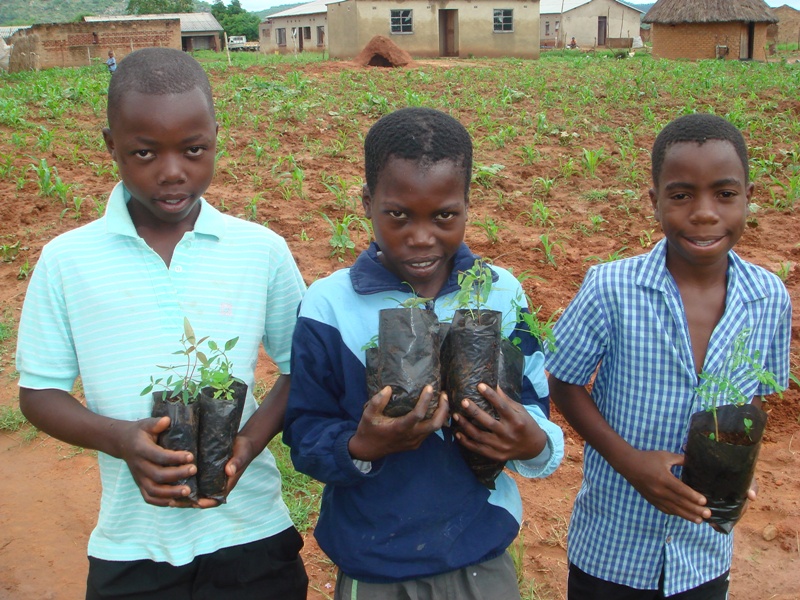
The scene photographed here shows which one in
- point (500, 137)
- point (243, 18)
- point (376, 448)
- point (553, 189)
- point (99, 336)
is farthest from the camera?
point (243, 18)

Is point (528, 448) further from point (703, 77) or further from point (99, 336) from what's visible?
point (703, 77)

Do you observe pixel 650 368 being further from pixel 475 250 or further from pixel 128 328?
pixel 475 250

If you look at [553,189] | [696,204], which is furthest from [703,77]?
[696,204]

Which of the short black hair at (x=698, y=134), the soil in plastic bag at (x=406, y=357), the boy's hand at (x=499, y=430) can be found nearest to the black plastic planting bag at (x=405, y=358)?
the soil in plastic bag at (x=406, y=357)

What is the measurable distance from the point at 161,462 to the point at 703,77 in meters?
14.8

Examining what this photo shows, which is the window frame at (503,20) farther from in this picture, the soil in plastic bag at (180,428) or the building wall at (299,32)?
the soil in plastic bag at (180,428)

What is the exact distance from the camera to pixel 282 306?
209 cm

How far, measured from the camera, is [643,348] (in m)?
2.06

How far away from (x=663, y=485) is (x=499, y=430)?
52 centimetres

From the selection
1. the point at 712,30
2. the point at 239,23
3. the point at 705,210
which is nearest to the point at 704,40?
the point at 712,30

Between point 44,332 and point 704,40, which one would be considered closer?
point 44,332

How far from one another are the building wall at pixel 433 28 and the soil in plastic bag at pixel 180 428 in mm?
25348

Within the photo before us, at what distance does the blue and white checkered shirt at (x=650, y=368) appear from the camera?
2.04 meters

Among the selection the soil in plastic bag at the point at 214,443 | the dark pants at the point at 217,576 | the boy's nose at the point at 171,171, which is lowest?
the dark pants at the point at 217,576
